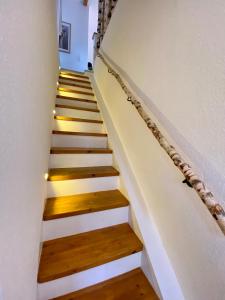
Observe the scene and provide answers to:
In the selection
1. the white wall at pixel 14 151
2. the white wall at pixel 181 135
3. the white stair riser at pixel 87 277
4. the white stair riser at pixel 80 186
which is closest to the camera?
the white wall at pixel 14 151

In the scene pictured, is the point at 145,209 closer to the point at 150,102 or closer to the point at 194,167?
the point at 194,167

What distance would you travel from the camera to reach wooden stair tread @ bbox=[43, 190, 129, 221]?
3.81 feet

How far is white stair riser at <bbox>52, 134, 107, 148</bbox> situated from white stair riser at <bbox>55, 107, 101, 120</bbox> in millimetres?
467

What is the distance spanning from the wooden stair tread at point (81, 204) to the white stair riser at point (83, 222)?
37 millimetres

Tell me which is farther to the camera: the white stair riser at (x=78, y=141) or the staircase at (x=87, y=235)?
the white stair riser at (x=78, y=141)

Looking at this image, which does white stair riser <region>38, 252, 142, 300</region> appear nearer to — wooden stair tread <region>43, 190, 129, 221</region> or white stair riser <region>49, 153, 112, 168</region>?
wooden stair tread <region>43, 190, 129, 221</region>

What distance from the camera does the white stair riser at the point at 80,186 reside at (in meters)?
1.37

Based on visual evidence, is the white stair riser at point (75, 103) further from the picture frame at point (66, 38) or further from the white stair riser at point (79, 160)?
the picture frame at point (66, 38)

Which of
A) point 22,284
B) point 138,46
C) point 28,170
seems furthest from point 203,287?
point 138,46

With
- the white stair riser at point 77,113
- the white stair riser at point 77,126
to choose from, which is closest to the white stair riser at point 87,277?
the white stair riser at point 77,126

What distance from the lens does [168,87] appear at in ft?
3.31

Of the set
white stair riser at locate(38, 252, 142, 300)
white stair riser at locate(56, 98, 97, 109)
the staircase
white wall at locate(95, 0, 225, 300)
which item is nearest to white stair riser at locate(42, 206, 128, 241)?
the staircase

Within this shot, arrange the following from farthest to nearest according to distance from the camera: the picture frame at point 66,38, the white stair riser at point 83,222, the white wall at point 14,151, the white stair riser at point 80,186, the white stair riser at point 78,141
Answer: the picture frame at point 66,38 < the white stair riser at point 78,141 < the white stair riser at point 80,186 < the white stair riser at point 83,222 < the white wall at point 14,151

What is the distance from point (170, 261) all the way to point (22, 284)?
2.44 feet
